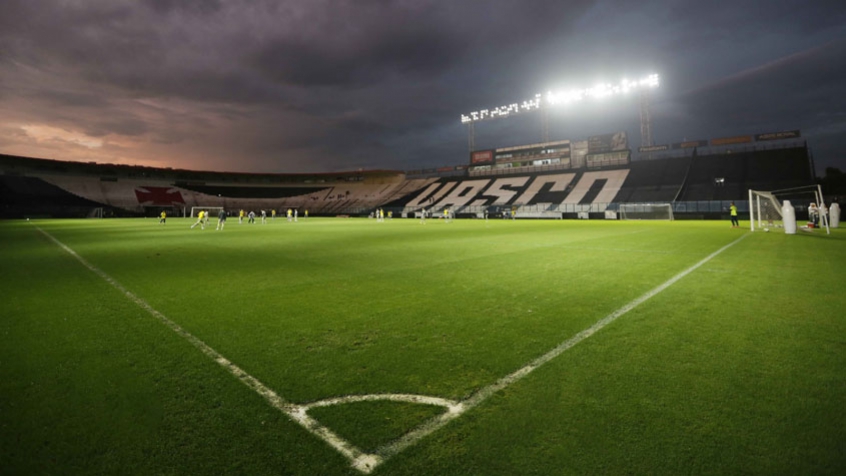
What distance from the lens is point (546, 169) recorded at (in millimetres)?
65938

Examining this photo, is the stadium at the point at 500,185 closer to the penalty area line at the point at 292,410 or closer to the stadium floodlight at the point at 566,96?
the stadium floodlight at the point at 566,96

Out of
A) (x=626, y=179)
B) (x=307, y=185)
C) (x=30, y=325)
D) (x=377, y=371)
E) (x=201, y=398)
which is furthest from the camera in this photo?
(x=307, y=185)

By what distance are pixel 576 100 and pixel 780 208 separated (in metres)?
37.1

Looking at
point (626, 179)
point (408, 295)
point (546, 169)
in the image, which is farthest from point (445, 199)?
point (408, 295)

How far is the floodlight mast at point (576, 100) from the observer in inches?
2024

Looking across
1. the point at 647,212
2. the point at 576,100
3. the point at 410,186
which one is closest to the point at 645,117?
the point at 576,100

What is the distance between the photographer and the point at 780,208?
79.3 ft

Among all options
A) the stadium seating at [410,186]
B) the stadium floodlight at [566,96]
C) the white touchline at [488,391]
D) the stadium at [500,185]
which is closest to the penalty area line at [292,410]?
the white touchline at [488,391]

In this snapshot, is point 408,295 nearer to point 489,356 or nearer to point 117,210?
point 489,356

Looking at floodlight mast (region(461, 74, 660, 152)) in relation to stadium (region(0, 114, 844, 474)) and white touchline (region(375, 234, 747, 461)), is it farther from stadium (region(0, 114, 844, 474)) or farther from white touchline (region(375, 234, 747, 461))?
white touchline (region(375, 234, 747, 461))

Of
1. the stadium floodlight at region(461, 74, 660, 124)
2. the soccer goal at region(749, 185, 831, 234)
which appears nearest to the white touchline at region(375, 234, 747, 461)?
the soccer goal at region(749, 185, 831, 234)

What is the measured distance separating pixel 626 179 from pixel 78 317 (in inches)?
2427

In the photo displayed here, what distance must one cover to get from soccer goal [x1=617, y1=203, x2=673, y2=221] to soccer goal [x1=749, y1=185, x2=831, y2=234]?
7.02 metres

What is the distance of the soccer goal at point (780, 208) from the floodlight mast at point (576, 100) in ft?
62.0
